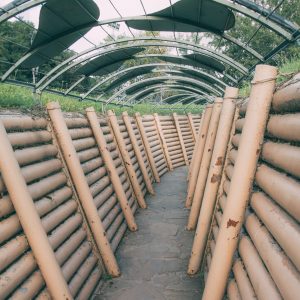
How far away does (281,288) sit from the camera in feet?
5.27

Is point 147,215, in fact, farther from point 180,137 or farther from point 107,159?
point 180,137

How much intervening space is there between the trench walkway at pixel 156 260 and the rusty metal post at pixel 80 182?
12.9 inches

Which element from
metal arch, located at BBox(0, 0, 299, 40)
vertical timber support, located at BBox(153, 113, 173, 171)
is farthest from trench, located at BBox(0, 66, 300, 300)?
vertical timber support, located at BBox(153, 113, 173, 171)

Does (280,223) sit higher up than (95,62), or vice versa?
(95,62)

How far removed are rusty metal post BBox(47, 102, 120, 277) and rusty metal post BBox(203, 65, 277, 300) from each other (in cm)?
198

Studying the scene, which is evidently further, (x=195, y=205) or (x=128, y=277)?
(x=195, y=205)

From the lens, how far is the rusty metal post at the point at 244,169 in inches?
94.6

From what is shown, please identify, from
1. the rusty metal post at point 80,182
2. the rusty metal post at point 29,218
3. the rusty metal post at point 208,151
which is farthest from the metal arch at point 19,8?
the rusty metal post at point 29,218

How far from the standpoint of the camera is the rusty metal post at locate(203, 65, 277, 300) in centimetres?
240

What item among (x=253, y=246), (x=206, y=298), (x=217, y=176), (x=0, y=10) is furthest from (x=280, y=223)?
(x=0, y=10)

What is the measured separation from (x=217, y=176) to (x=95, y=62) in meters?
7.30

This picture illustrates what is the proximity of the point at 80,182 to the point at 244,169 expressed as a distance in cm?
235

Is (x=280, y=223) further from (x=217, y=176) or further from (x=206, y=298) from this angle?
(x=217, y=176)

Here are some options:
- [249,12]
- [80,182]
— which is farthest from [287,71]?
[80,182]
